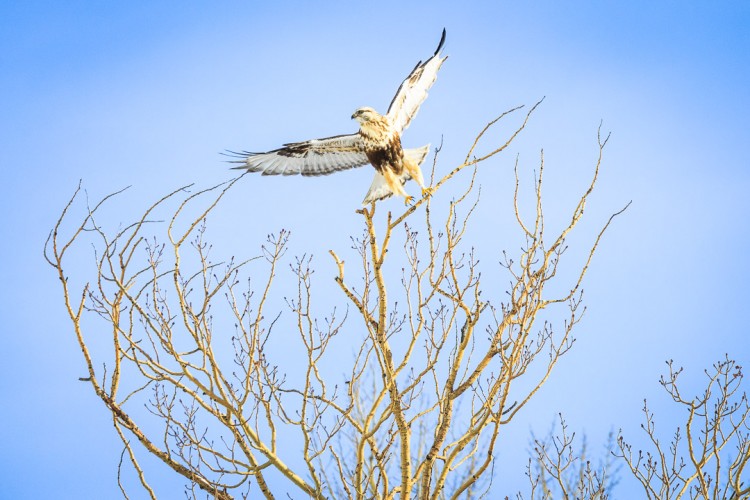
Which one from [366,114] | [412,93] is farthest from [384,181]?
[412,93]

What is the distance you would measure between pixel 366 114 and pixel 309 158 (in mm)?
979

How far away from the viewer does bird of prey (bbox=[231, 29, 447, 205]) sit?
25.6 ft

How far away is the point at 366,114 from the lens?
7996 mm

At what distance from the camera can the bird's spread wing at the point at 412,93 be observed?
8211 mm

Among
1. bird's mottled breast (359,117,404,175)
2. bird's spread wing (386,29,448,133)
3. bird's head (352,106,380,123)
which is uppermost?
bird's spread wing (386,29,448,133)

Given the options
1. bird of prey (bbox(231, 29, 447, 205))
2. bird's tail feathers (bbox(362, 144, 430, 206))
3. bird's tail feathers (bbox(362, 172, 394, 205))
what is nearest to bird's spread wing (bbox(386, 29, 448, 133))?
bird of prey (bbox(231, 29, 447, 205))

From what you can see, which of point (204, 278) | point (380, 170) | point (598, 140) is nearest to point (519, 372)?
point (598, 140)

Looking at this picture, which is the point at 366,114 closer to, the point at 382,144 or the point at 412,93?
the point at 382,144

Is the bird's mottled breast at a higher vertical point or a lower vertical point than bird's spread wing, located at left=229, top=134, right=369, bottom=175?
lower

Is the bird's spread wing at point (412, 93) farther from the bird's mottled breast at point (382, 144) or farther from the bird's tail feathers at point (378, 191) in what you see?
the bird's tail feathers at point (378, 191)

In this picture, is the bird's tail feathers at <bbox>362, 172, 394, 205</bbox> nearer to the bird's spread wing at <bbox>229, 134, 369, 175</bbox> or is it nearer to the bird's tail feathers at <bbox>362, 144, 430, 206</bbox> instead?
the bird's tail feathers at <bbox>362, 144, 430, 206</bbox>

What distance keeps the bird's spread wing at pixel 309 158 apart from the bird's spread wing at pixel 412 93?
1.68 feet

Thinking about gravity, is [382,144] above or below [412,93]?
below

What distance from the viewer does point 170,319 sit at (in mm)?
5211
